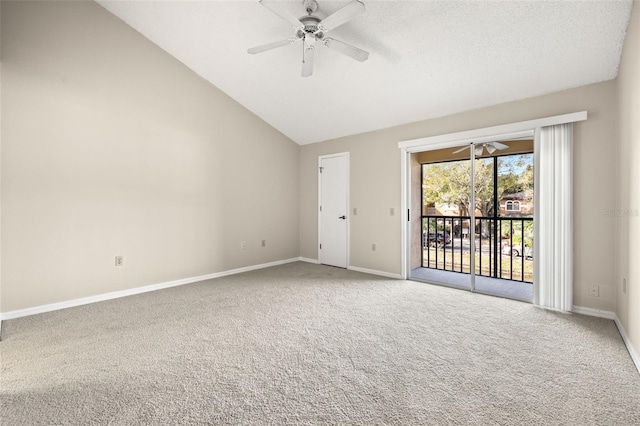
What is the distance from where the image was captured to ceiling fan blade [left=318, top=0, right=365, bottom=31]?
7.15 ft

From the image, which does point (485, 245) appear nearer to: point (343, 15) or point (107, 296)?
point (343, 15)

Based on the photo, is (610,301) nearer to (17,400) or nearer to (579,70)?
(579,70)

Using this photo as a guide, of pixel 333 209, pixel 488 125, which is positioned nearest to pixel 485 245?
pixel 488 125

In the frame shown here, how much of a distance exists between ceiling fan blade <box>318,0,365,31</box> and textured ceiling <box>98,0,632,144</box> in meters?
0.42

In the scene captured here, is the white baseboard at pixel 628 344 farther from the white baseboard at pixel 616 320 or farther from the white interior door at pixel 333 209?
the white interior door at pixel 333 209

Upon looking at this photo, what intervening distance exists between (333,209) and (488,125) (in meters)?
2.76

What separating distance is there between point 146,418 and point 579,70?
4.45 metres

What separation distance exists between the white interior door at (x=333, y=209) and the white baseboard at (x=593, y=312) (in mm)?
3105

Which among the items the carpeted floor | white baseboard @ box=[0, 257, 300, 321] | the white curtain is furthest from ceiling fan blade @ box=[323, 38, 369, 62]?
white baseboard @ box=[0, 257, 300, 321]

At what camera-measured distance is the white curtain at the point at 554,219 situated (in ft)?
10.1

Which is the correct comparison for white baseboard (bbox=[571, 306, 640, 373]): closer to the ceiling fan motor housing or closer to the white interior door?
the white interior door

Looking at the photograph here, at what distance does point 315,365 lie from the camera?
204cm

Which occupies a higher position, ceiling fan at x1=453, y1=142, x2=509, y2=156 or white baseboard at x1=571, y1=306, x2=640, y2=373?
ceiling fan at x1=453, y1=142, x2=509, y2=156

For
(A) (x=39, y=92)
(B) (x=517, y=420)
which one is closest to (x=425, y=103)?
(B) (x=517, y=420)
